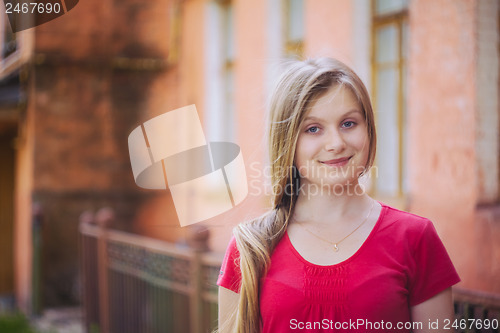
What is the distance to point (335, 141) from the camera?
1.71 metres

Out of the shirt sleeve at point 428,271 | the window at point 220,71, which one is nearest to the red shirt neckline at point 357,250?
the shirt sleeve at point 428,271

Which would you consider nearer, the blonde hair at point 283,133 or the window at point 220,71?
the blonde hair at point 283,133

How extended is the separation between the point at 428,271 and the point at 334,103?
553 millimetres

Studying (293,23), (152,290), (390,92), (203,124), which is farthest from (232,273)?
(203,124)

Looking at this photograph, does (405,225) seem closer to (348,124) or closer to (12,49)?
(348,124)

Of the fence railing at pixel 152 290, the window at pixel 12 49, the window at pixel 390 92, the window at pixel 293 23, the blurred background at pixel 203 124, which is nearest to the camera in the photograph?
the fence railing at pixel 152 290

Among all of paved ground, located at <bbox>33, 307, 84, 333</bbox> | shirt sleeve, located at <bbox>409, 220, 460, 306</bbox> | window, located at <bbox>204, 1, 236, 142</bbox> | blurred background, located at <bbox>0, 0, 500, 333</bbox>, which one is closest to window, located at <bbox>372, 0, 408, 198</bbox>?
blurred background, located at <bbox>0, 0, 500, 333</bbox>

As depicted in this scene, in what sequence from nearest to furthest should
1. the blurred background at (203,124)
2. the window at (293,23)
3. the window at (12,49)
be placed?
the blurred background at (203,124), the window at (293,23), the window at (12,49)

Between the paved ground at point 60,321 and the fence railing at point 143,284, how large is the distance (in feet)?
3.08

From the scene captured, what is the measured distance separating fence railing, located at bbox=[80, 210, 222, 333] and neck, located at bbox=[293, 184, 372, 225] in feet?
6.45

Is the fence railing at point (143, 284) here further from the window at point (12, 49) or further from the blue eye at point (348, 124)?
the window at point (12, 49)

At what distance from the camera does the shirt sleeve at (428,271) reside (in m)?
1.66

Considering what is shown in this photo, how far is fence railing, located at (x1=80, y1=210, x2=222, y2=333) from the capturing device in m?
4.25

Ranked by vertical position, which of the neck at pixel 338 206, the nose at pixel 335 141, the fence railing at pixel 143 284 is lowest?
the fence railing at pixel 143 284
